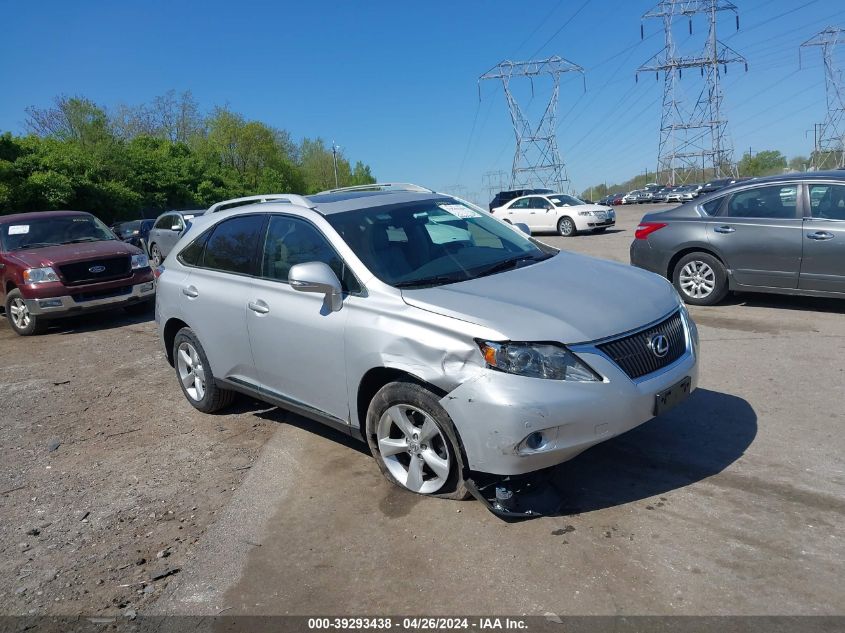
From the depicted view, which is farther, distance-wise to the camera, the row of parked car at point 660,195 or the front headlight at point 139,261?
the row of parked car at point 660,195

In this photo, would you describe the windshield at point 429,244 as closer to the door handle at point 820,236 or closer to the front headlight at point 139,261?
the door handle at point 820,236

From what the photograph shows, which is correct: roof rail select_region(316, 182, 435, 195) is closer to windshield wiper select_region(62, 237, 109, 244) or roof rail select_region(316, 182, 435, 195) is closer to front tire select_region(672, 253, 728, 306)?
front tire select_region(672, 253, 728, 306)

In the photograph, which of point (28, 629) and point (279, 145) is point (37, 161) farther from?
point (279, 145)

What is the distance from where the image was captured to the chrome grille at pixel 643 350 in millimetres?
3506

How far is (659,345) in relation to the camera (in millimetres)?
3721

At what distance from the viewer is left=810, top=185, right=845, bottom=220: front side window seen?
7.39 metres

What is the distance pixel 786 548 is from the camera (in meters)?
3.18

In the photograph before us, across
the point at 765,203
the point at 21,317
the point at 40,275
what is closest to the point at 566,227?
the point at 765,203

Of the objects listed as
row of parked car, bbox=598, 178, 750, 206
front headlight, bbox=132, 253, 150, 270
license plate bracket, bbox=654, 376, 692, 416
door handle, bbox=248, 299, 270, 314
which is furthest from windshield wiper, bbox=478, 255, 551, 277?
row of parked car, bbox=598, 178, 750, 206

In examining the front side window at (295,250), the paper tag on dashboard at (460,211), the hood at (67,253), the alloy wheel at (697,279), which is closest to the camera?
the front side window at (295,250)

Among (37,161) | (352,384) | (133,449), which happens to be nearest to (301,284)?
(352,384)

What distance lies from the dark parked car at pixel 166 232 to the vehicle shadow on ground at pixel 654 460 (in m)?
17.4

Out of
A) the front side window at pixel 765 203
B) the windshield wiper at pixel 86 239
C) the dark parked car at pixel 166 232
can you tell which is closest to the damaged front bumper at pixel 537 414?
the front side window at pixel 765 203

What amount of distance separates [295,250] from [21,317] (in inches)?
308
